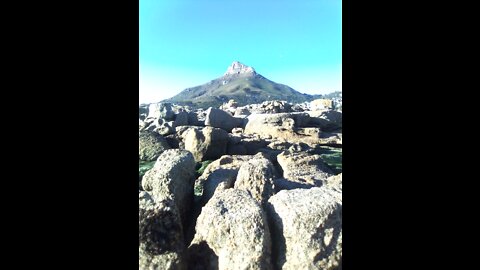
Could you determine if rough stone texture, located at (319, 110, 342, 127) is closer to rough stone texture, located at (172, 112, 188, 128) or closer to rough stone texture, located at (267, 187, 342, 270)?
rough stone texture, located at (172, 112, 188, 128)

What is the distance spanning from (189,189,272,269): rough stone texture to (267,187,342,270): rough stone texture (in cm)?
11

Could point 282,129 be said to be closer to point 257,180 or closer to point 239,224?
point 257,180

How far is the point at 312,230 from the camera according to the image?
83.8 inches

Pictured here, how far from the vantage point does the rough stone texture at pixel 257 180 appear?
10.1 ft

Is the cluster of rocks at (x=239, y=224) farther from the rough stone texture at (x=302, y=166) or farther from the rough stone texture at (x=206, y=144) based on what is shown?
the rough stone texture at (x=206, y=144)

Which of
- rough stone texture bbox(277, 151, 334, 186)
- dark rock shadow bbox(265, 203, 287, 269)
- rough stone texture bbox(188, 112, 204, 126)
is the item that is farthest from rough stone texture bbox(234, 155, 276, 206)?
rough stone texture bbox(188, 112, 204, 126)
